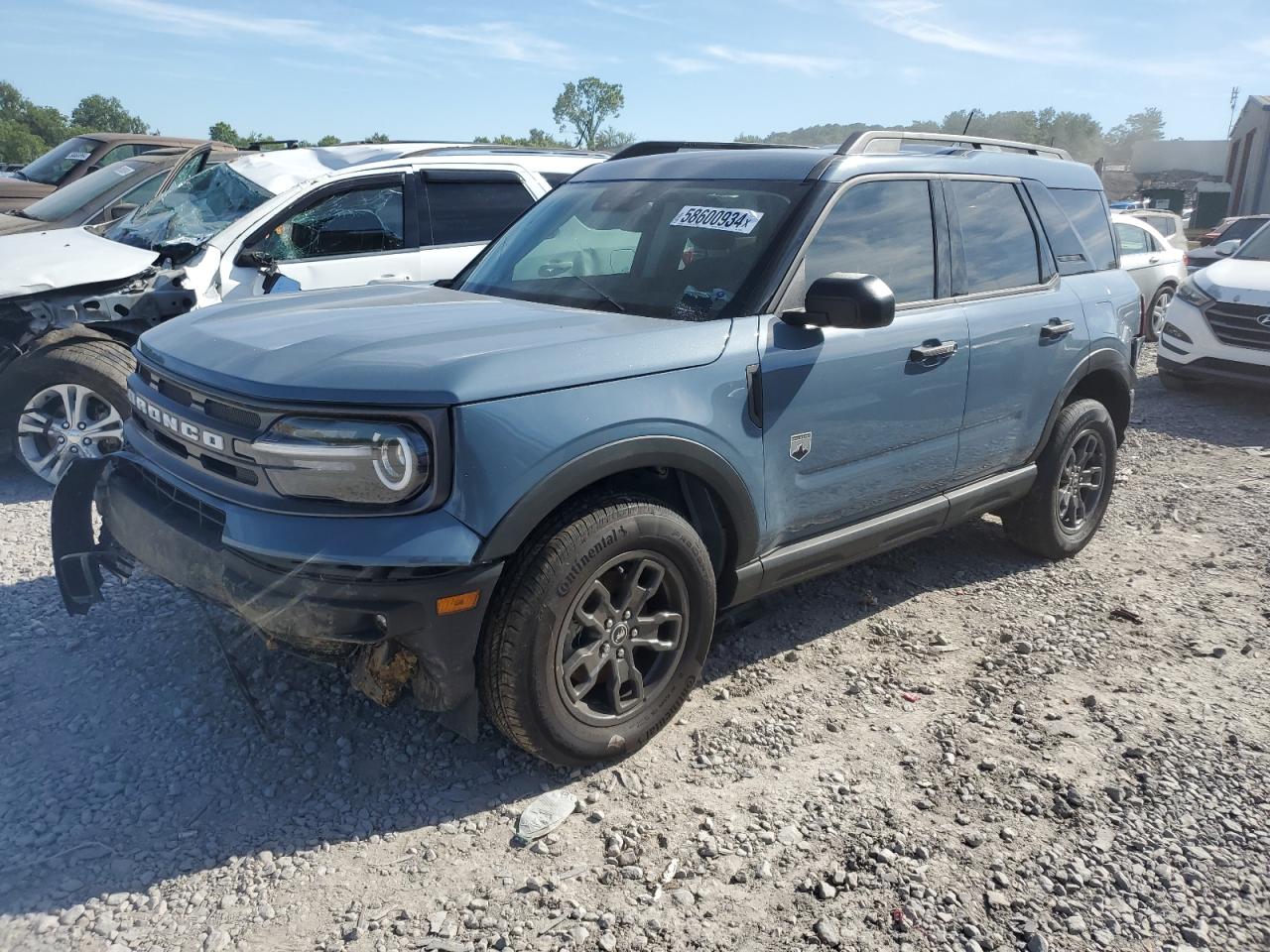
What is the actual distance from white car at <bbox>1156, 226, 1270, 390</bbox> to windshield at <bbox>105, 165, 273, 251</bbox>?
8095 mm

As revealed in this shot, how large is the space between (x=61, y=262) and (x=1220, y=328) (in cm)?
934

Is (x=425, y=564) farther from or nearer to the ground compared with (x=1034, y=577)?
farther from the ground

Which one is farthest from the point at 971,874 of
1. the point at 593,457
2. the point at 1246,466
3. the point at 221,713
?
the point at 1246,466

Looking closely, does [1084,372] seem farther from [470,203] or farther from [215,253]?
[215,253]

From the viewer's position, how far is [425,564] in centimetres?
253

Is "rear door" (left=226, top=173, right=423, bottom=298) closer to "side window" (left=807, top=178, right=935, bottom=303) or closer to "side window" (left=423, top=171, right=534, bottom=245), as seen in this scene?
"side window" (left=423, top=171, right=534, bottom=245)

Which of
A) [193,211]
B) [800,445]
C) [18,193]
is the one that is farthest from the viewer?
[18,193]

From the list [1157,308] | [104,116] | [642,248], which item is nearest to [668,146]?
[642,248]

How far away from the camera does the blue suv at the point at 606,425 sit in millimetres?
2586

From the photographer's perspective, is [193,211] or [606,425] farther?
[193,211]

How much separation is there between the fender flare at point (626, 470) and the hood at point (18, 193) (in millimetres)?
11634

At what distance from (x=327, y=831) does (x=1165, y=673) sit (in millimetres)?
3237

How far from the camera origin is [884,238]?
3.75m

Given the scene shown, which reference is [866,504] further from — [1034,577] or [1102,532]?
[1102,532]
